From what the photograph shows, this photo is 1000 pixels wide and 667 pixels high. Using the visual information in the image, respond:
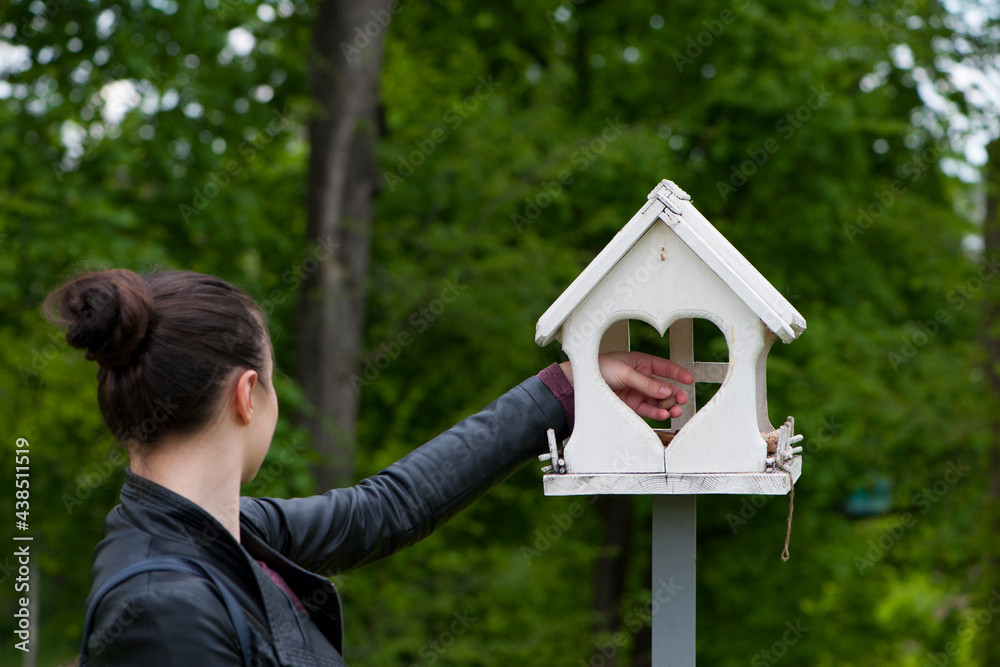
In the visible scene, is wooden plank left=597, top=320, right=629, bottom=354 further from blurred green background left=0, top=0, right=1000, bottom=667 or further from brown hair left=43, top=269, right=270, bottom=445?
blurred green background left=0, top=0, right=1000, bottom=667

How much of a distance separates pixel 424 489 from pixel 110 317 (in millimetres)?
717

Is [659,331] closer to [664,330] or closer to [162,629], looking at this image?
[664,330]

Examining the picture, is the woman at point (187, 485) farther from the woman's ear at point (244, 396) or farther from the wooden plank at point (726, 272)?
the wooden plank at point (726, 272)

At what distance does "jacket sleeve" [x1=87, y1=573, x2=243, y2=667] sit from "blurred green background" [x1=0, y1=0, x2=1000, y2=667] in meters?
3.51

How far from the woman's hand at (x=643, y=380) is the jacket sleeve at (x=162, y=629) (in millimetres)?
925

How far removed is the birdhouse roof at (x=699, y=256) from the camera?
1.74m

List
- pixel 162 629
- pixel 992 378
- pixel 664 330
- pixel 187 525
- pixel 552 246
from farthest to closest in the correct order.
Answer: pixel 552 246
pixel 992 378
pixel 664 330
pixel 187 525
pixel 162 629

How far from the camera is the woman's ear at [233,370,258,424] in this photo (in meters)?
1.39

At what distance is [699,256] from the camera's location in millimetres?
1772

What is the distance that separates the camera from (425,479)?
1.83m

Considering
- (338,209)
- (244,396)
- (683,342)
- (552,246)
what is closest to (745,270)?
(683,342)

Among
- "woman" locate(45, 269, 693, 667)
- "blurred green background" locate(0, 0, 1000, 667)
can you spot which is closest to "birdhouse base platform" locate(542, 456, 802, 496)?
"woman" locate(45, 269, 693, 667)

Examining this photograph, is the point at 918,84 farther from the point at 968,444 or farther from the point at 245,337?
the point at 245,337

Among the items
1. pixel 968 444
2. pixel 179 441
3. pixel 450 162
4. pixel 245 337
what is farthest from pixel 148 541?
pixel 968 444
